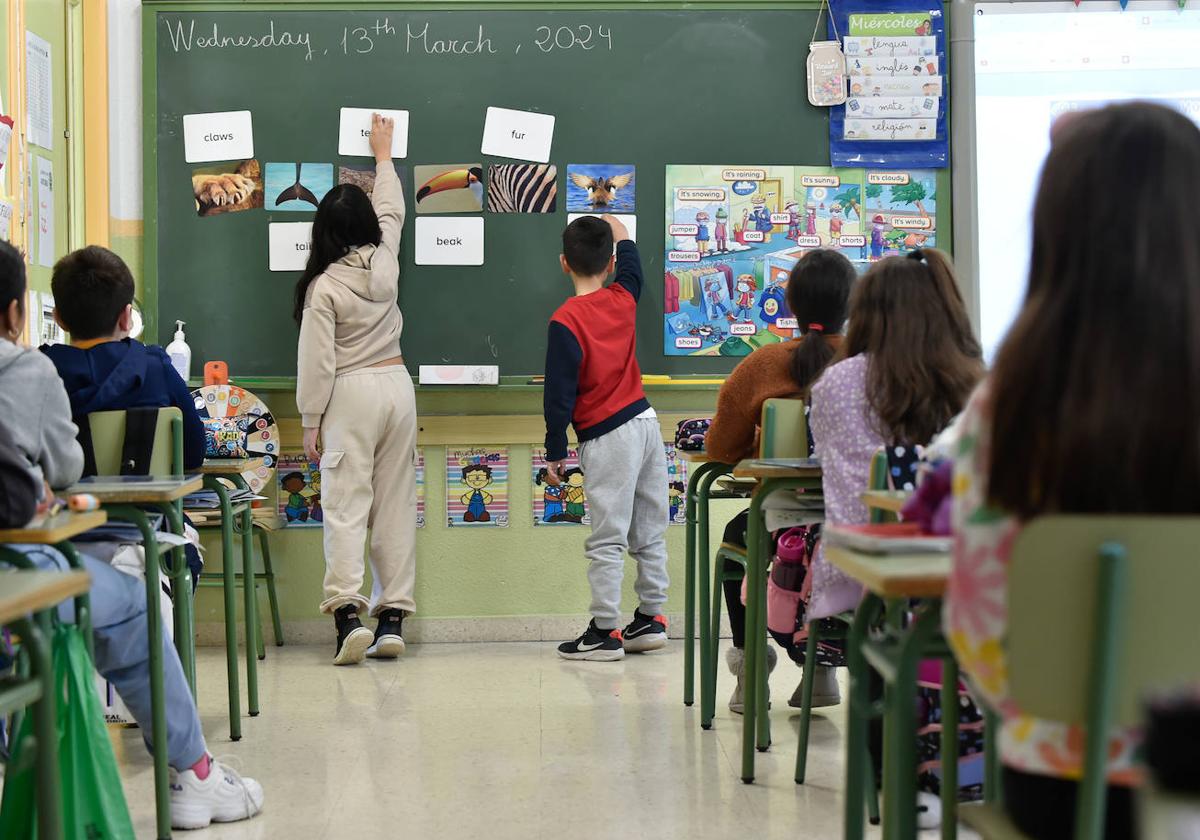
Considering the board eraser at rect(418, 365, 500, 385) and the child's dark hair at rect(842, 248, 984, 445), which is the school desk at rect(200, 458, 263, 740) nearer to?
the board eraser at rect(418, 365, 500, 385)

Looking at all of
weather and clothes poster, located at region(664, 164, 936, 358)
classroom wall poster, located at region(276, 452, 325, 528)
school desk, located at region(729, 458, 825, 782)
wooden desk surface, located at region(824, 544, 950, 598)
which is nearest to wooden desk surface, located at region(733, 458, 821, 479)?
school desk, located at region(729, 458, 825, 782)

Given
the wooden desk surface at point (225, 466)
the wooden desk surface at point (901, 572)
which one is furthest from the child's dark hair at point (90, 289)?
the wooden desk surface at point (901, 572)

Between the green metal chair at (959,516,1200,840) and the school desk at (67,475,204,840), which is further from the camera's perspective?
the school desk at (67,475,204,840)

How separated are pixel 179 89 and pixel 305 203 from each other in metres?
0.63

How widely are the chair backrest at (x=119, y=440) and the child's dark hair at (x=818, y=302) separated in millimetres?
1607

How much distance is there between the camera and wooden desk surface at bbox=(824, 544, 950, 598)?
1432mm

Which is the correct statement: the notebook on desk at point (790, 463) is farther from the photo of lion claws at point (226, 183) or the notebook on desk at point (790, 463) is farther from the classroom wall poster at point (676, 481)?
the photo of lion claws at point (226, 183)

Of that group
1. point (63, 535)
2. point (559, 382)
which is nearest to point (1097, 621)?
point (63, 535)

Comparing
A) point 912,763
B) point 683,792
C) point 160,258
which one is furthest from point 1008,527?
point 160,258

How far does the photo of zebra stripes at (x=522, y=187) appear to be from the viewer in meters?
4.84

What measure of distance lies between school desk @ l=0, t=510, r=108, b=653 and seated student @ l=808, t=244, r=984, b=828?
5.00 feet

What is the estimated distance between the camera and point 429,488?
193 inches

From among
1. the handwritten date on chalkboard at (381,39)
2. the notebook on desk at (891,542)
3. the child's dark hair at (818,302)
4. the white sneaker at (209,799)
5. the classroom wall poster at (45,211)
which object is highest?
the handwritten date on chalkboard at (381,39)

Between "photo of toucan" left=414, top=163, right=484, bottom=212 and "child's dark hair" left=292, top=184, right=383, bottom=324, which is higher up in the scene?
"photo of toucan" left=414, top=163, right=484, bottom=212
